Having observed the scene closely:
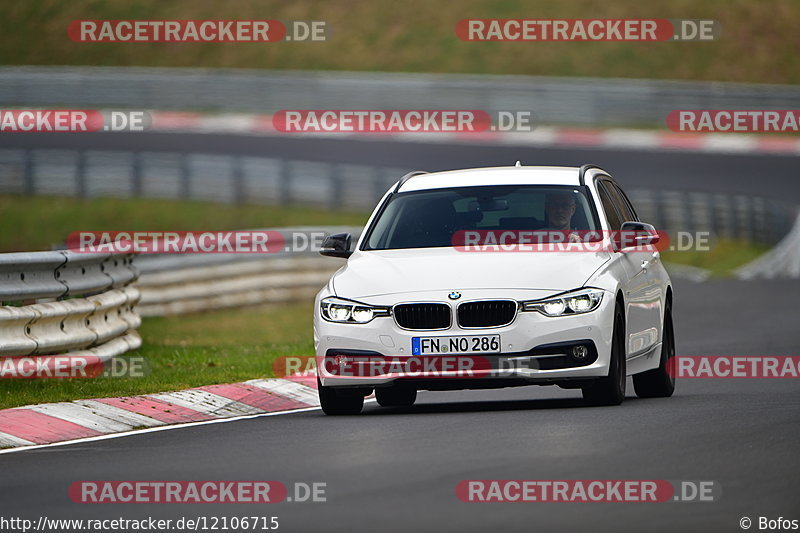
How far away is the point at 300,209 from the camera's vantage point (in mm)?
37031

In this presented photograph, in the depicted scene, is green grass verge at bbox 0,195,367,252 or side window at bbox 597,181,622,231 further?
green grass verge at bbox 0,195,367,252

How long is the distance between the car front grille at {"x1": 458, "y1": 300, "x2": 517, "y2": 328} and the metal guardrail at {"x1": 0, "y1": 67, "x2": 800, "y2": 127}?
1312 inches

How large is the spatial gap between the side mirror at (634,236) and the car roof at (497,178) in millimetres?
605

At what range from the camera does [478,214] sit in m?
12.3

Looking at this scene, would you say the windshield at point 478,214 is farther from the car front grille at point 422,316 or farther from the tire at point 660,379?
the tire at point 660,379

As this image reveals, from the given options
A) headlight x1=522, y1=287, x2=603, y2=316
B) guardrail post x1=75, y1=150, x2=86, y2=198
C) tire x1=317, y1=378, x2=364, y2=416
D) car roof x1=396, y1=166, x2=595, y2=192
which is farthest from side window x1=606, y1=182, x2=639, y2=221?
guardrail post x1=75, y1=150, x2=86, y2=198

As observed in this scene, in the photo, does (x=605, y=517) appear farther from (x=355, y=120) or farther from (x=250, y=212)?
(x=355, y=120)

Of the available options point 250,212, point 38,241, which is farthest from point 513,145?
point 38,241

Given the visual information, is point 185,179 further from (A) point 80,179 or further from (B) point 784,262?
(B) point 784,262

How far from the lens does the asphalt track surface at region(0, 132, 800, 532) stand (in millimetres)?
7617

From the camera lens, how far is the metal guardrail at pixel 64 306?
13070 mm

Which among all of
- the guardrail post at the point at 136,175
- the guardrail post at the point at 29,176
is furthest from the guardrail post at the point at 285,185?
the guardrail post at the point at 29,176

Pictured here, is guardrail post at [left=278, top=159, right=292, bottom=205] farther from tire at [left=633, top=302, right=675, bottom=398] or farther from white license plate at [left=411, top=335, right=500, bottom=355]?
white license plate at [left=411, top=335, right=500, bottom=355]

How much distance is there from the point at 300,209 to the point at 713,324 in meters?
17.3
